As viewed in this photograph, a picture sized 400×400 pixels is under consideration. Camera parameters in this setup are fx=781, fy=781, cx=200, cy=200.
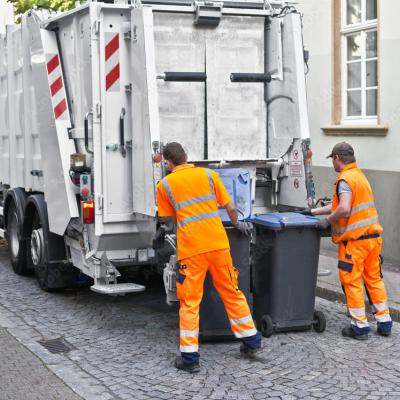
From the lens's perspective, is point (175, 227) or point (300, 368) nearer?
point (300, 368)

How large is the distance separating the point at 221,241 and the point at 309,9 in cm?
557

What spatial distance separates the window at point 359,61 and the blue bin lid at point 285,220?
3524mm

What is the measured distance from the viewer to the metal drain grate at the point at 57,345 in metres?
5.72

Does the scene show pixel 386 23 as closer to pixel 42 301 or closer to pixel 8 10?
pixel 42 301

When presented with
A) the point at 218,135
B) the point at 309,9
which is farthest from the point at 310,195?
the point at 309,9

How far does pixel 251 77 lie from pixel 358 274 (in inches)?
76.2

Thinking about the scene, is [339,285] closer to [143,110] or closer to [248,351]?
[248,351]

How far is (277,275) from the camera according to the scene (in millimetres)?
5816

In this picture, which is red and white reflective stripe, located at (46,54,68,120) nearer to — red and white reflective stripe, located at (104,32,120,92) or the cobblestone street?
red and white reflective stripe, located at (104,32,120,92)

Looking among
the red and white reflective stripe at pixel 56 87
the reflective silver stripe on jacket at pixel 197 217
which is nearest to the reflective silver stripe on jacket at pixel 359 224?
the reflective silver stripe on jacket at pixel 197 217

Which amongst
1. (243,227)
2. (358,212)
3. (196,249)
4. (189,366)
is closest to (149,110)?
(243,227)

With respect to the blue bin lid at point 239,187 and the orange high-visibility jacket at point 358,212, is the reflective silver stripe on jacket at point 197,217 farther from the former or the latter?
the orange high-visibility jacket at point 358,212

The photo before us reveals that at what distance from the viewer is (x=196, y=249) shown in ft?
17.0

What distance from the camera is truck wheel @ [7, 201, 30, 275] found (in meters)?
8.33
